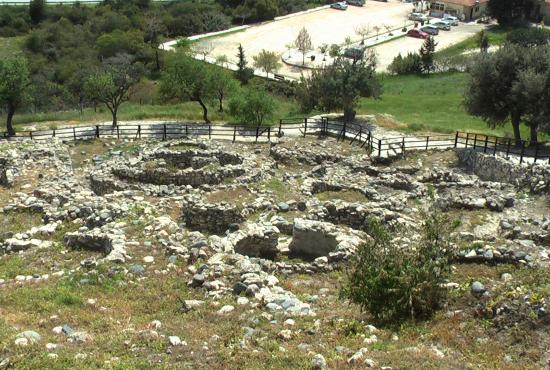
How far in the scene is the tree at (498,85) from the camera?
119 feet

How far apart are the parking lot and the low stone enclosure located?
152 ft

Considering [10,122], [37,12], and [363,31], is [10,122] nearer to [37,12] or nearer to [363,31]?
[363,31]

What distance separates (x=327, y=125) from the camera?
41719 millimetres

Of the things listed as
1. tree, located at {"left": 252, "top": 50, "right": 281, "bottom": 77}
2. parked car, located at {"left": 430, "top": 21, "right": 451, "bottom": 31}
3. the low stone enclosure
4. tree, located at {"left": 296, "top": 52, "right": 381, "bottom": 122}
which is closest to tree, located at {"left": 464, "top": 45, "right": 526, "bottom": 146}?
the low stone enclosure

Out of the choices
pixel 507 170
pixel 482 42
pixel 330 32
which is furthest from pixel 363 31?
pixel 507 170

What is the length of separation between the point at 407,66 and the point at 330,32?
90.2 ft

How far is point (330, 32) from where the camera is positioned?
10412 cm

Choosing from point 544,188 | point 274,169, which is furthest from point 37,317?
point 544,188

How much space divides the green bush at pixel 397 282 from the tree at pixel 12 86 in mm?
32069

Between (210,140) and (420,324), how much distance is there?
25.6m

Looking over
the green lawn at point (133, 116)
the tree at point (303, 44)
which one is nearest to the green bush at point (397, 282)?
the green lawn at point (133, 116)

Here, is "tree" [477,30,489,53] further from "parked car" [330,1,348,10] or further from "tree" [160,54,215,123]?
"tree" [160,54,215,123]

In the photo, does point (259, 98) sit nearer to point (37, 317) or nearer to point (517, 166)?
point (517, 166)

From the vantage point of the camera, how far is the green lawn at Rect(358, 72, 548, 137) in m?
43.6
